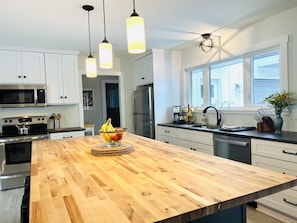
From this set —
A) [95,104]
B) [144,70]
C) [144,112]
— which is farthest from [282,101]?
[95,104]

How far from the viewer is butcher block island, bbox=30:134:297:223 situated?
826 millimetres

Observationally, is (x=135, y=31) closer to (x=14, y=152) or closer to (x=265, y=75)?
(x=265, y=75)

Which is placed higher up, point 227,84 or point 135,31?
point 135,31

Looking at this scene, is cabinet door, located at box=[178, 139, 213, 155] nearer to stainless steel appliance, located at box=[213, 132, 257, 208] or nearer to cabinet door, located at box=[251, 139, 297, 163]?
stainless steel appliance, located at box=[213, 132, 257, 208]

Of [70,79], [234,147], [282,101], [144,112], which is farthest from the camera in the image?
[144,112]

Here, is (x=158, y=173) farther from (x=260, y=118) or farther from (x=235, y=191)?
(x=260, y=118)

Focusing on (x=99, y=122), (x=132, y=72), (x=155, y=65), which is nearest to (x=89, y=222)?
(x=155, y=65)

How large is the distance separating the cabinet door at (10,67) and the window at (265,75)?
12.5ft

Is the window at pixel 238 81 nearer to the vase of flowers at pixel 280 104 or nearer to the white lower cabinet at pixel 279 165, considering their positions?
the vase of flowers at pixel 280 104

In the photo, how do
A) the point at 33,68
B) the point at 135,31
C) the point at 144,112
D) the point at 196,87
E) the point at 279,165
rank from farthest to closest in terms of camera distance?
the point at 144,112
the point at 196,87
the point at 33,68
the point at 279,165
the point at 135,31

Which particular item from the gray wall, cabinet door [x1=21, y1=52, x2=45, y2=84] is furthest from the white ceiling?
the gray wall

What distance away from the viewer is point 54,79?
4.24 meters

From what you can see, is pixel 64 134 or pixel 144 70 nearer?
pixel 64 134

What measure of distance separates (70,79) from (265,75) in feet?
10.9
